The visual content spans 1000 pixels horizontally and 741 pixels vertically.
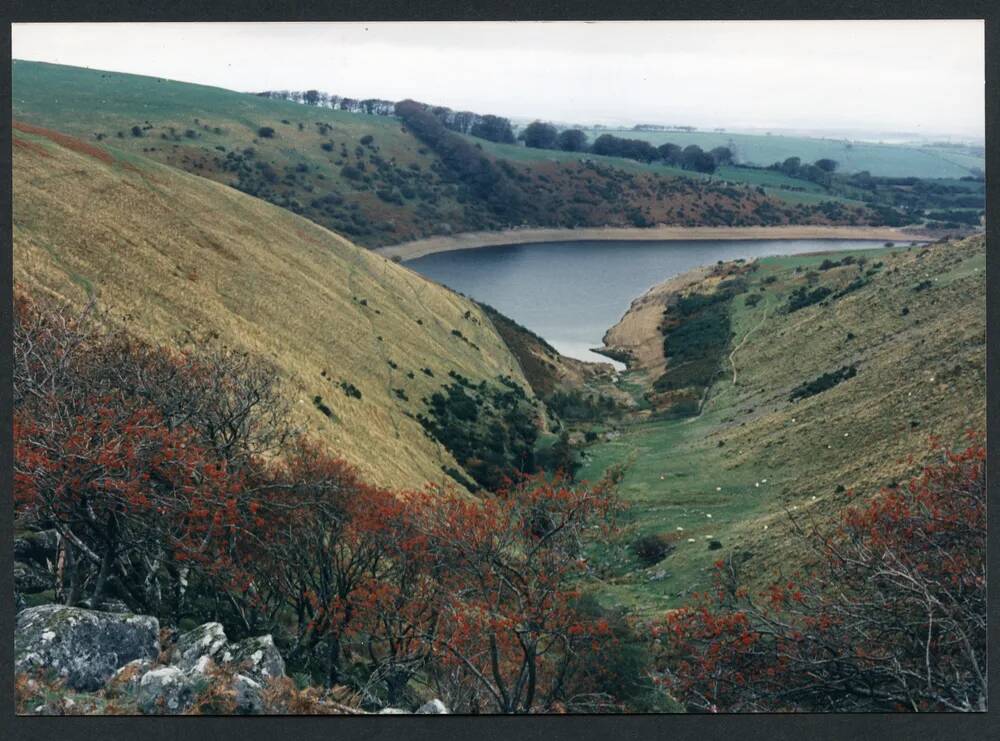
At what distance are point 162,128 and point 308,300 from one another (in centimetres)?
5364

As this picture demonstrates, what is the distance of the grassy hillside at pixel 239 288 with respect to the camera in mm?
24812

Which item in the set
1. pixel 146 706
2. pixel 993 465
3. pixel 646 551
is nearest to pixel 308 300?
pixel 646 551

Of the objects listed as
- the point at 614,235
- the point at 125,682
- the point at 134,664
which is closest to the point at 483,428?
the point at 134,664

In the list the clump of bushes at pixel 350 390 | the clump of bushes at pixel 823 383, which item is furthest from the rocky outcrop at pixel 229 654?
the clump of bushes at pixel 823 383

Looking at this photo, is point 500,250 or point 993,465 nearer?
point 993,465

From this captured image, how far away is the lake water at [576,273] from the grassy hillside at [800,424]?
44.0 ft

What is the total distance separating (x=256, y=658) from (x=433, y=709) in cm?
273

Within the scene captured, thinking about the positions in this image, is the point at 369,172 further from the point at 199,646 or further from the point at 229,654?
the point at 229,654

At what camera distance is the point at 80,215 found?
28.4m

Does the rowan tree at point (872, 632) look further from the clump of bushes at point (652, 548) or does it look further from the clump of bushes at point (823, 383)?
the clump of bushes at point (823, 383)

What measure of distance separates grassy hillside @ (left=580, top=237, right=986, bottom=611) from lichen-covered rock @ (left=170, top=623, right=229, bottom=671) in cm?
872

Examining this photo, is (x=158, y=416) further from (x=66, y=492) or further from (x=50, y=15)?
(x=50, y=15)

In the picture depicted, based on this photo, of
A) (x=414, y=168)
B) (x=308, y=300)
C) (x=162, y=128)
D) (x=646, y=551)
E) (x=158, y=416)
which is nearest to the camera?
(x=158, y=416)

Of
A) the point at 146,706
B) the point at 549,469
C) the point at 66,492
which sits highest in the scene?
the point at 66,492
